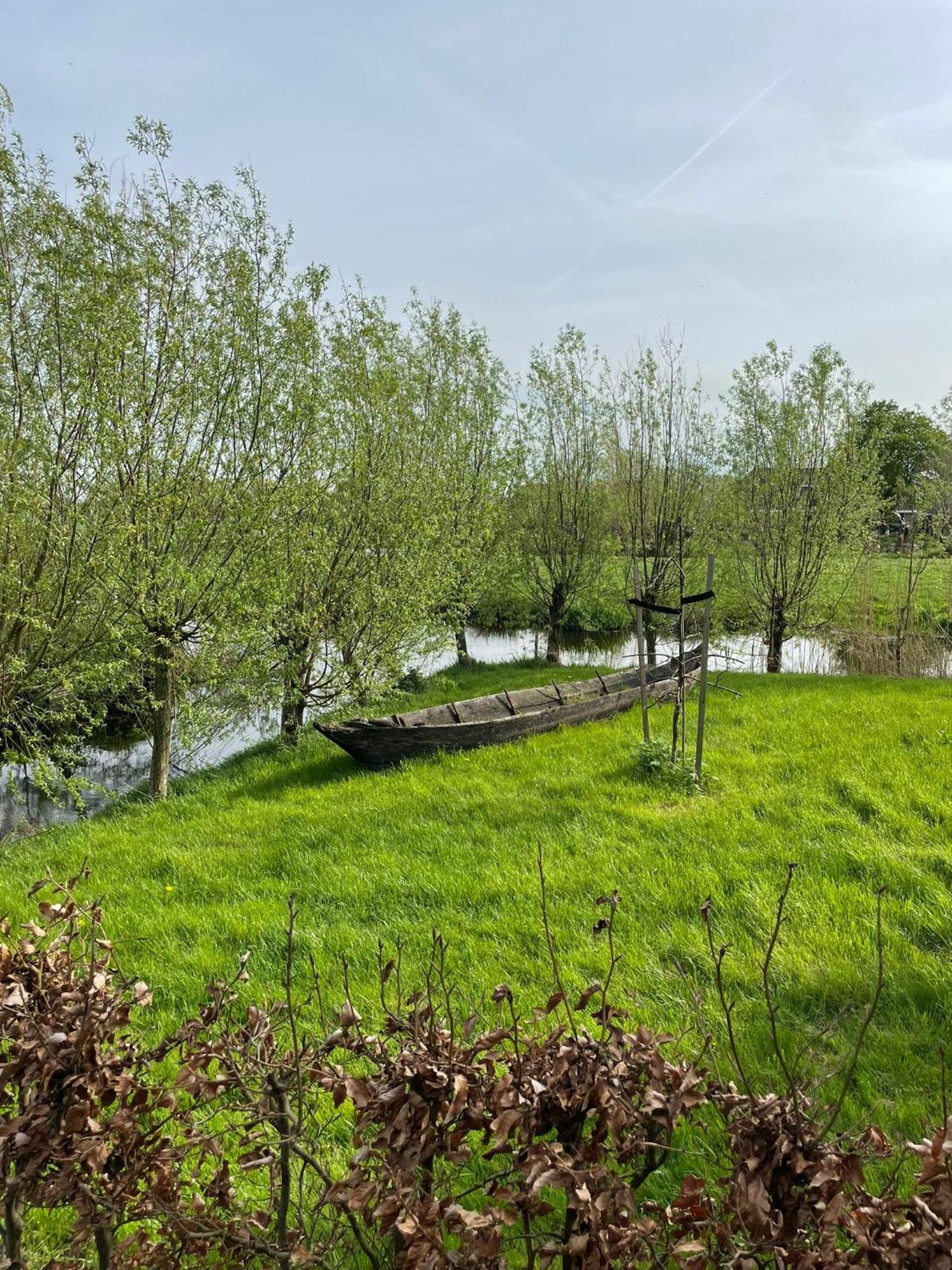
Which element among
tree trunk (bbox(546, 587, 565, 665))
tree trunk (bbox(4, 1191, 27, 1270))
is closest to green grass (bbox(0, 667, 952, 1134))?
tree trunk (bbox(4, 1191, 27, 1270))

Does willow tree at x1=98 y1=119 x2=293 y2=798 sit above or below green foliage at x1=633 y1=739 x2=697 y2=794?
above

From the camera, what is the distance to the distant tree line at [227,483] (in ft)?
19.7

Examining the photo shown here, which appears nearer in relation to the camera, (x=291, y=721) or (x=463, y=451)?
(x=291, y=721)

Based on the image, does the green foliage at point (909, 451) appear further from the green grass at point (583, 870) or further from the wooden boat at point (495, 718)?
the green grass at point (583, 870)

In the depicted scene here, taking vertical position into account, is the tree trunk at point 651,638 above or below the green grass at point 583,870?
above

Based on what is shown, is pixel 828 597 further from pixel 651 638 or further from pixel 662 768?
pixel 662 768

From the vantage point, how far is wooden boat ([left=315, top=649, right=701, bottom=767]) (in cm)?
832

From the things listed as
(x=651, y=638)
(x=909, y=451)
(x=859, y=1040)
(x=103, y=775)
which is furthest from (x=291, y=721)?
(x=909, y=451)

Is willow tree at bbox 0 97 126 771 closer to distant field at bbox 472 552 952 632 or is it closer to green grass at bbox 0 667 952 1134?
green grass at bbox 0 667 952 1134

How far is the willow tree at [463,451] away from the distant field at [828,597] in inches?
68.5

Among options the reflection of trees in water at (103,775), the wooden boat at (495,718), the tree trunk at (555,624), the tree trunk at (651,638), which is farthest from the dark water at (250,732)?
the wooden boat at (495,718)

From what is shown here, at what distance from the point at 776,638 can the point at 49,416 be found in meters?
13.5

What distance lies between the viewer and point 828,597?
1396cm

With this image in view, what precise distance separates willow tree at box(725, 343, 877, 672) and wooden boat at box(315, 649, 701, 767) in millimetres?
3744
